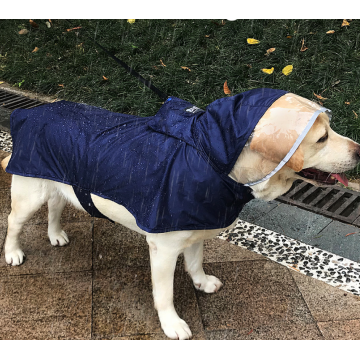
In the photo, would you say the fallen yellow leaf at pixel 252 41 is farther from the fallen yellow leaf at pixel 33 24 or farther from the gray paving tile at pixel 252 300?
the fallen yellow leaf at pixel 33 24

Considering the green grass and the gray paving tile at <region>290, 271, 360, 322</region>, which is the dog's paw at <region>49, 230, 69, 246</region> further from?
the green grass

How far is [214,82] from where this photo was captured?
19.5ft

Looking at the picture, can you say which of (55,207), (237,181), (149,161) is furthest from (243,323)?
(55,207)

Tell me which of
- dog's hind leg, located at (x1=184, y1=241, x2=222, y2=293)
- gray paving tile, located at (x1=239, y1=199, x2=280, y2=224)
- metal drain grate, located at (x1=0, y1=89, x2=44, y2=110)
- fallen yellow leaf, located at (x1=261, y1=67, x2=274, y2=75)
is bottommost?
metal drain grate, located at (x1=0, y1=89, x2=44, y2=110)

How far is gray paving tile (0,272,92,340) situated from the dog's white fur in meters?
0.31

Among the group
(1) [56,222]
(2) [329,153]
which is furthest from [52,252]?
(2) [329,153]

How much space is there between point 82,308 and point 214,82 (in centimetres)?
399

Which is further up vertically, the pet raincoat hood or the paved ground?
the pet raincoat hood

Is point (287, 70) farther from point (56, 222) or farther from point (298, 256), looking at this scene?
point (56, 222)

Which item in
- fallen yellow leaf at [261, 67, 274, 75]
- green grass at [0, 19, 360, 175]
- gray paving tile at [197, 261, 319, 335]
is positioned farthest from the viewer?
fallen yellow leaf at [261, 67, 274, 75]

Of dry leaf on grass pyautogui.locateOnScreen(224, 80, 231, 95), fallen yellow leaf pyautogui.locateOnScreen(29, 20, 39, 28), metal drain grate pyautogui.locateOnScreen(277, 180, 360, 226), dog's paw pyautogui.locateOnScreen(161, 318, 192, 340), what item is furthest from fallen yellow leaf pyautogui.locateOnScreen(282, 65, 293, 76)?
fallen yellow leaf pyautogui.locateOnScreen(29, 20, 39, 28)

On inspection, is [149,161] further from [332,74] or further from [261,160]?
[332,74]

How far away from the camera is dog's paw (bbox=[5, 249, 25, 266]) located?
10.9 feet

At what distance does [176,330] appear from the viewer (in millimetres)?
2676
